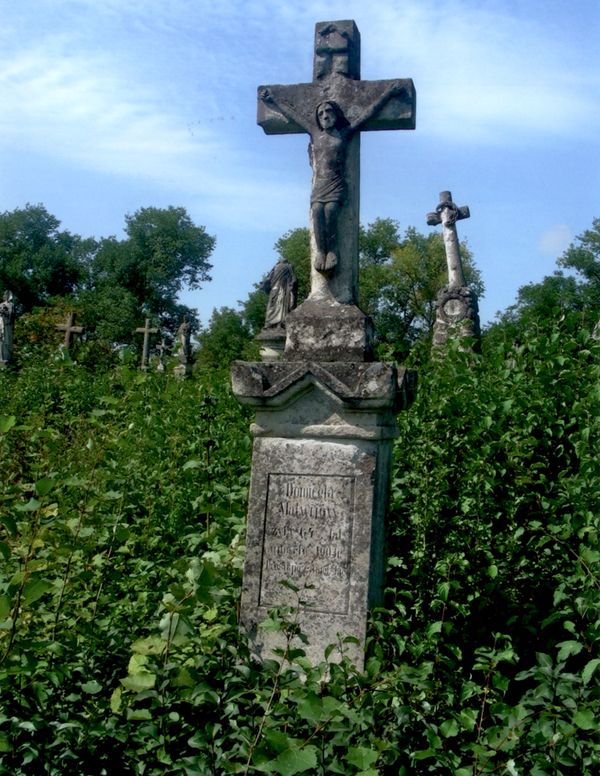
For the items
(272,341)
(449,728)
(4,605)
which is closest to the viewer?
(4,605)

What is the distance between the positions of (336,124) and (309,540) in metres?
2.17

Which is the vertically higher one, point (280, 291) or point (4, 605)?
point (280, 291)

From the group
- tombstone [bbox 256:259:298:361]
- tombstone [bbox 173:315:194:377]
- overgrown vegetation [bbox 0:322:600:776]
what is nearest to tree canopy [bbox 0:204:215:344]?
tombstone [bbox 173:315:194:377]

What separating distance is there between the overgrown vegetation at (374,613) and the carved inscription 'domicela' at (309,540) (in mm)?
169

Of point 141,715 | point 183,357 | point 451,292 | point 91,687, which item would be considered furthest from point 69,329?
point 141,715

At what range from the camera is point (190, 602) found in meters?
3.12

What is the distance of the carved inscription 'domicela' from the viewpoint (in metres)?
3.62

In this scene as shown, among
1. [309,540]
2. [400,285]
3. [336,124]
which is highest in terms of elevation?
[400,285]

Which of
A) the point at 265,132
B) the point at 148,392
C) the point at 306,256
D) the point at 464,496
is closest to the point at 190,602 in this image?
the point at 464,496

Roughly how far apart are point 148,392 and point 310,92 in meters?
5.01

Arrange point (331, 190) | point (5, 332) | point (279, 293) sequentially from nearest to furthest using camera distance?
1. point (331, 190)
2. point (279, 293)
3. point (5, 332)

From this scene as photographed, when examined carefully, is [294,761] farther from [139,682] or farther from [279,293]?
[279,293]

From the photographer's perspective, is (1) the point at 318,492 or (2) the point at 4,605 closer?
(2) the point at 4,605

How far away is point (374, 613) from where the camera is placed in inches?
140
